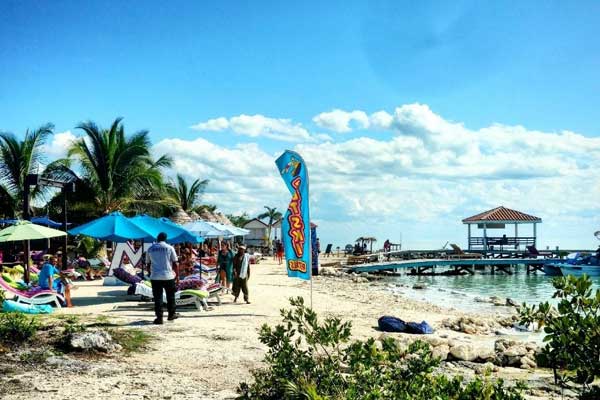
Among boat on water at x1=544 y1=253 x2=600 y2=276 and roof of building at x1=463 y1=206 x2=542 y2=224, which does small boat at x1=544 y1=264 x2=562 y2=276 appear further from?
roof of building at x1=463 y1=206 x2=542 y2=224

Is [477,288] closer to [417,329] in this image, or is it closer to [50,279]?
[417,329]

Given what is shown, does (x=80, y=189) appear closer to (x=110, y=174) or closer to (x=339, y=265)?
(x=110, y=174)

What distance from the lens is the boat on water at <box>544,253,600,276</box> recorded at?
121 ft

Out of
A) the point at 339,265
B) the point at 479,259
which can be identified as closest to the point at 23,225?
the point at 339,265

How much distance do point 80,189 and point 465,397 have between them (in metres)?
25.6

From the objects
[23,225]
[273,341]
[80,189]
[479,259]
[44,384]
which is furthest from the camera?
[479,259]

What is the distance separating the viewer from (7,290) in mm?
11531

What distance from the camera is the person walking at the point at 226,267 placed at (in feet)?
49.9

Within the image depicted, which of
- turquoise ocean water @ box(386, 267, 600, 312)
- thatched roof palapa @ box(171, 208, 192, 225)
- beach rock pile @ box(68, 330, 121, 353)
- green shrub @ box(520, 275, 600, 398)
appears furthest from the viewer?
thatched roof palapa @ box(171, 208, 192, 225)

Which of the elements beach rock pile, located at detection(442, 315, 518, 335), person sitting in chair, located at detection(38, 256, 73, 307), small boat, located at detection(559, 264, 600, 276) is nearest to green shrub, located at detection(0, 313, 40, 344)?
person sitting in chair, located at detection(38, 256, 73, 307)

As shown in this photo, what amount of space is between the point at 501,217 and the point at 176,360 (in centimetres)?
3787

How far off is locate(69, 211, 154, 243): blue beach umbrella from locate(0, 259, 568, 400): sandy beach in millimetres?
1490

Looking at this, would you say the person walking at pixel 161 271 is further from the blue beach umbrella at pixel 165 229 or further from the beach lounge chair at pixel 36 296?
the blue beach umbrella at pixel 165 229

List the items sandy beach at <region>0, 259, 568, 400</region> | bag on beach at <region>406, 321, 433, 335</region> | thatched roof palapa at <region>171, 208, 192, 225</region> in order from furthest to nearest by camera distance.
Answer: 1. thatched roof palapa at <region>171, 208, 192, 225</region>
2. bag on beach at <region>406, 321, 433, 335</region>
3. sandy beach at <region>0, 259, 568, 400</region>
